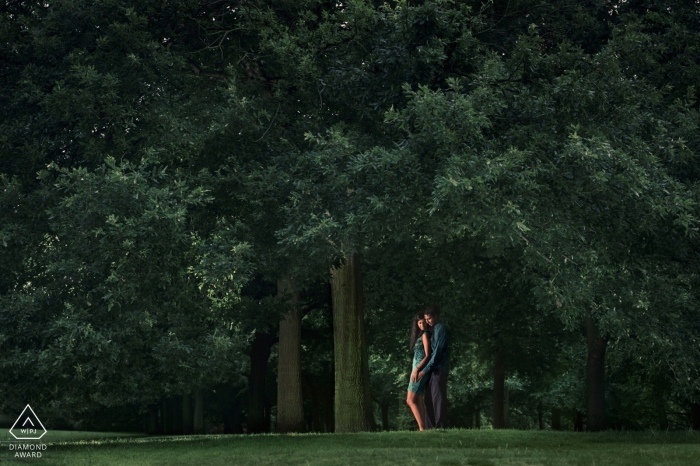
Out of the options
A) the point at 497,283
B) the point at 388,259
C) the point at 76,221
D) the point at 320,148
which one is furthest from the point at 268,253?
the point at 497,283

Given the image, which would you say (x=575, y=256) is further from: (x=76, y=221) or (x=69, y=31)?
(x=69, y=31)

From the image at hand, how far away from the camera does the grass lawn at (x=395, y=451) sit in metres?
11.2

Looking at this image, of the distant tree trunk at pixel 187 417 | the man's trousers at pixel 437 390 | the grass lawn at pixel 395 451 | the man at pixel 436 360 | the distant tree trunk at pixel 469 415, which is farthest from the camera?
the distant tree trunk at pixel 469 415

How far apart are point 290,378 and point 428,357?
895 centimetres

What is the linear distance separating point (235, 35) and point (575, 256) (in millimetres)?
8908

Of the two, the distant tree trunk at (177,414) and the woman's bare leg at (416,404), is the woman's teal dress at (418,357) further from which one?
the distant tree trunk at (177,414)

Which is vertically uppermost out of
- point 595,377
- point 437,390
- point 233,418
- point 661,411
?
point 595,377

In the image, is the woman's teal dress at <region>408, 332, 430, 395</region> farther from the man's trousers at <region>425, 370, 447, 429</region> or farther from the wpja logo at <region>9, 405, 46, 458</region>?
the wpja logo at <region>9, 405, 46, 458</region>

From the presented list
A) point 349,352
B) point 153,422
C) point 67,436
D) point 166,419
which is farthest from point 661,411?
point 67,436

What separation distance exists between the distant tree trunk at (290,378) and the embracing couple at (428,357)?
768cm

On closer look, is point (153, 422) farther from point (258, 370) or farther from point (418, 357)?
point (418, 357)

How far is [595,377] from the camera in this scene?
26.0 metres

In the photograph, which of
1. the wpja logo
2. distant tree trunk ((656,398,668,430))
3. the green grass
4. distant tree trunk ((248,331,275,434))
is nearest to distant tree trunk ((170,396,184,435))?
the green grass

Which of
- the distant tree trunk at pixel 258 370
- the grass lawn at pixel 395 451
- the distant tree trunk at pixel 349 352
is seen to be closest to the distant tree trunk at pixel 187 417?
the distant tree trunk at pixel 258 370
